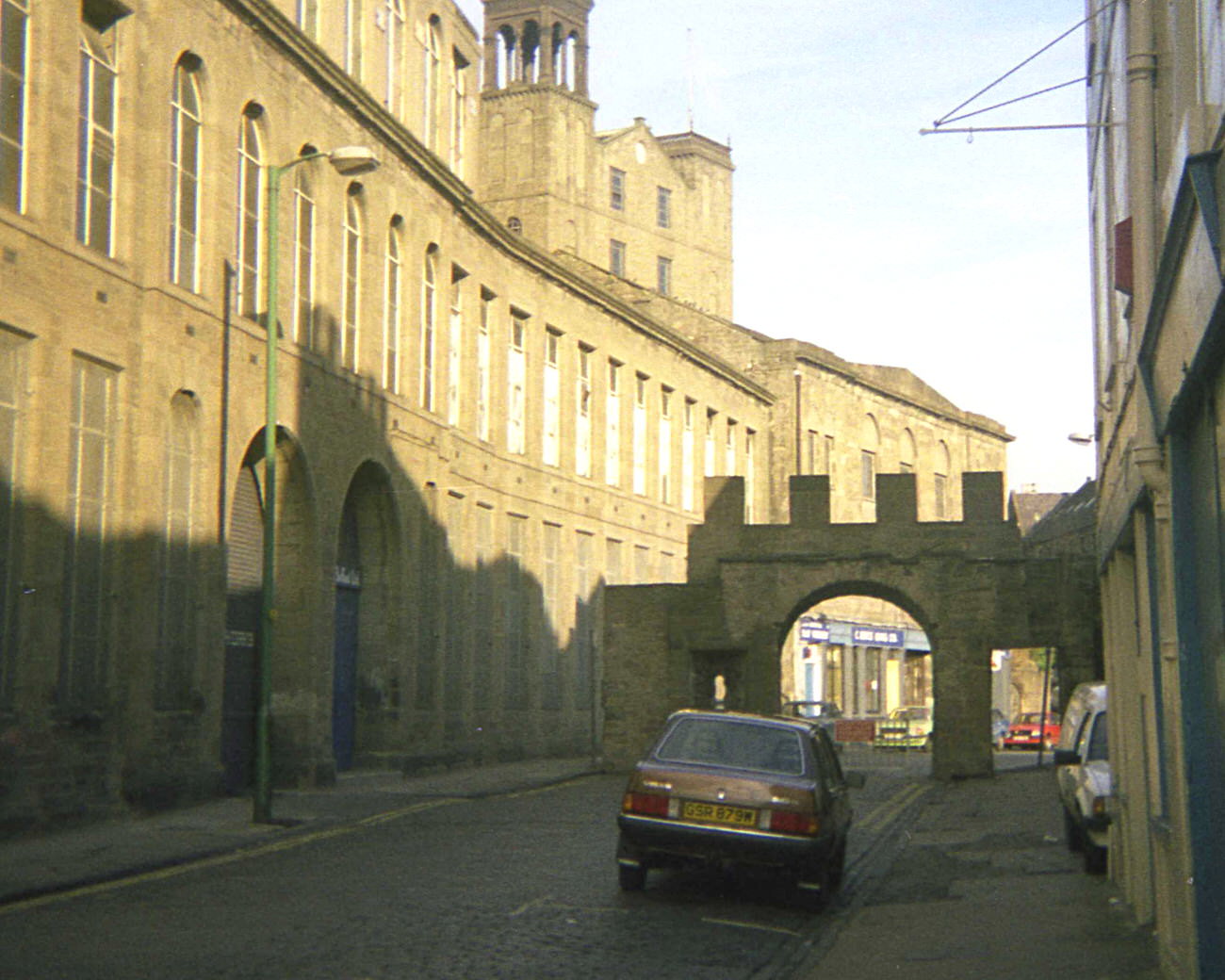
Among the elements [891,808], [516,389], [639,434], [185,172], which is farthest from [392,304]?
[639,434]

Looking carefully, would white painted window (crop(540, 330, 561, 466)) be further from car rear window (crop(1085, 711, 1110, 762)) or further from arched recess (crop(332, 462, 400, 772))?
car rear window (crop(1085, 711, 1110, 762))

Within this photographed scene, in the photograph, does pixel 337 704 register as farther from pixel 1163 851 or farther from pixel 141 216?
pixel 1163 851

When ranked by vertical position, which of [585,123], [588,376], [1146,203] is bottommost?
[1146,203]

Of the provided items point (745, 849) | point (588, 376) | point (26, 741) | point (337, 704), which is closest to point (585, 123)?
point (588, 376)

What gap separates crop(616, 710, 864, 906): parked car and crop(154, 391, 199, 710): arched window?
952 cm

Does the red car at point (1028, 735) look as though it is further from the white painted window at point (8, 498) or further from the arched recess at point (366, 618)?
the white painted window at point (8, 498)

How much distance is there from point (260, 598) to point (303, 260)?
5.54m

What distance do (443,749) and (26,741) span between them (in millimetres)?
15482

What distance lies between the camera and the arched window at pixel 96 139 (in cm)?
2094

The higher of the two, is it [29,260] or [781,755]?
[29,260]

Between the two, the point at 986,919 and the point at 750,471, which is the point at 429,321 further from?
the point at 750,471

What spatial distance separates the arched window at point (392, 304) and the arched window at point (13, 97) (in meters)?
12.2

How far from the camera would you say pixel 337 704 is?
101ft

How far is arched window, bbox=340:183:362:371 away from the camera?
96.9 feet
